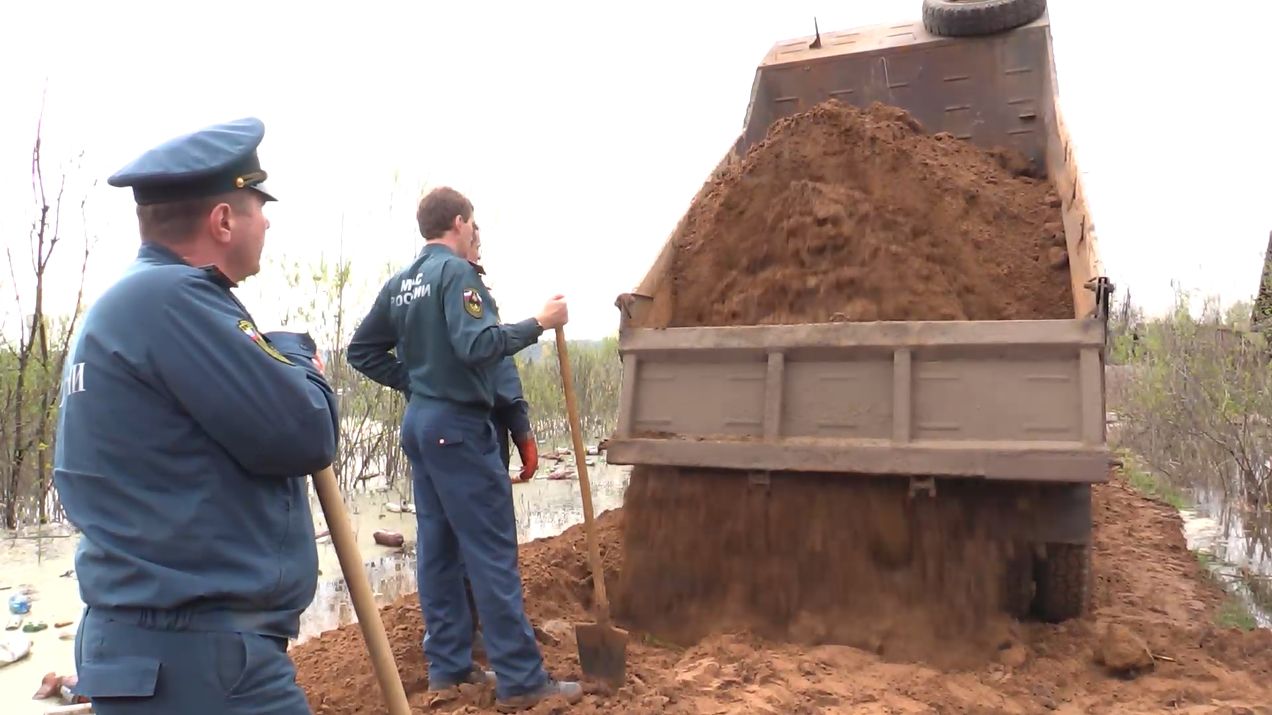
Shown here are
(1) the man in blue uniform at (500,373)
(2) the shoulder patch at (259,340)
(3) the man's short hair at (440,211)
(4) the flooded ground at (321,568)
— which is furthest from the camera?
(4) the flooded ground at (321,568)

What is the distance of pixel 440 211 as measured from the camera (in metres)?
3.54

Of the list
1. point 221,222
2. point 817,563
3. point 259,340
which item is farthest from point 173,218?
point 817,563

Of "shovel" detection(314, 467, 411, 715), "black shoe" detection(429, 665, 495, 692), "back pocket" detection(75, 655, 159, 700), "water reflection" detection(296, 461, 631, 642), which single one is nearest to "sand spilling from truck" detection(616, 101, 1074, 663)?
"black shoe" detection(429, 665, 495, 692)

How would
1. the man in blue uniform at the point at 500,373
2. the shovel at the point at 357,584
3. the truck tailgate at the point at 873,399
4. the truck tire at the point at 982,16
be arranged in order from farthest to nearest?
the truck tire at the point at 982,16 → the man in blue uniform at the point at 500,373 → the truck tailgate at the point at 873,399 → the shovel at the point at 357,584

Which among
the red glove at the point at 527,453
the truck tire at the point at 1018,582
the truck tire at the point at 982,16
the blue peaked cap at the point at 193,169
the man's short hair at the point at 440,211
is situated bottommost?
the truck tire at the point at 1018,582

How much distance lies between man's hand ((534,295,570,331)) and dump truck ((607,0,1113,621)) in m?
0.63

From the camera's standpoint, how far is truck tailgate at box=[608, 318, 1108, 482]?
3.32m

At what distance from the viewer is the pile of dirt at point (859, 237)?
4117mm

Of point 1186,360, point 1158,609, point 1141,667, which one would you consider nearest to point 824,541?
point 1141,667

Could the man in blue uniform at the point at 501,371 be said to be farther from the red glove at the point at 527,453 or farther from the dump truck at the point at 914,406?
the dump truck at the point at 914,406

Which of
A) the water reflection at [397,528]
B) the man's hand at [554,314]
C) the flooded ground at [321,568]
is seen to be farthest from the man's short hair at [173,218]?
the water reflection at [397,528]

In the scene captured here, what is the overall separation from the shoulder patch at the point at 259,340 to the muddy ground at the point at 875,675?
193 centimetres

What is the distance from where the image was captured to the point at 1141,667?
A: 3.49 m

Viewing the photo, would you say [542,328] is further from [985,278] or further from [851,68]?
[851,68]
